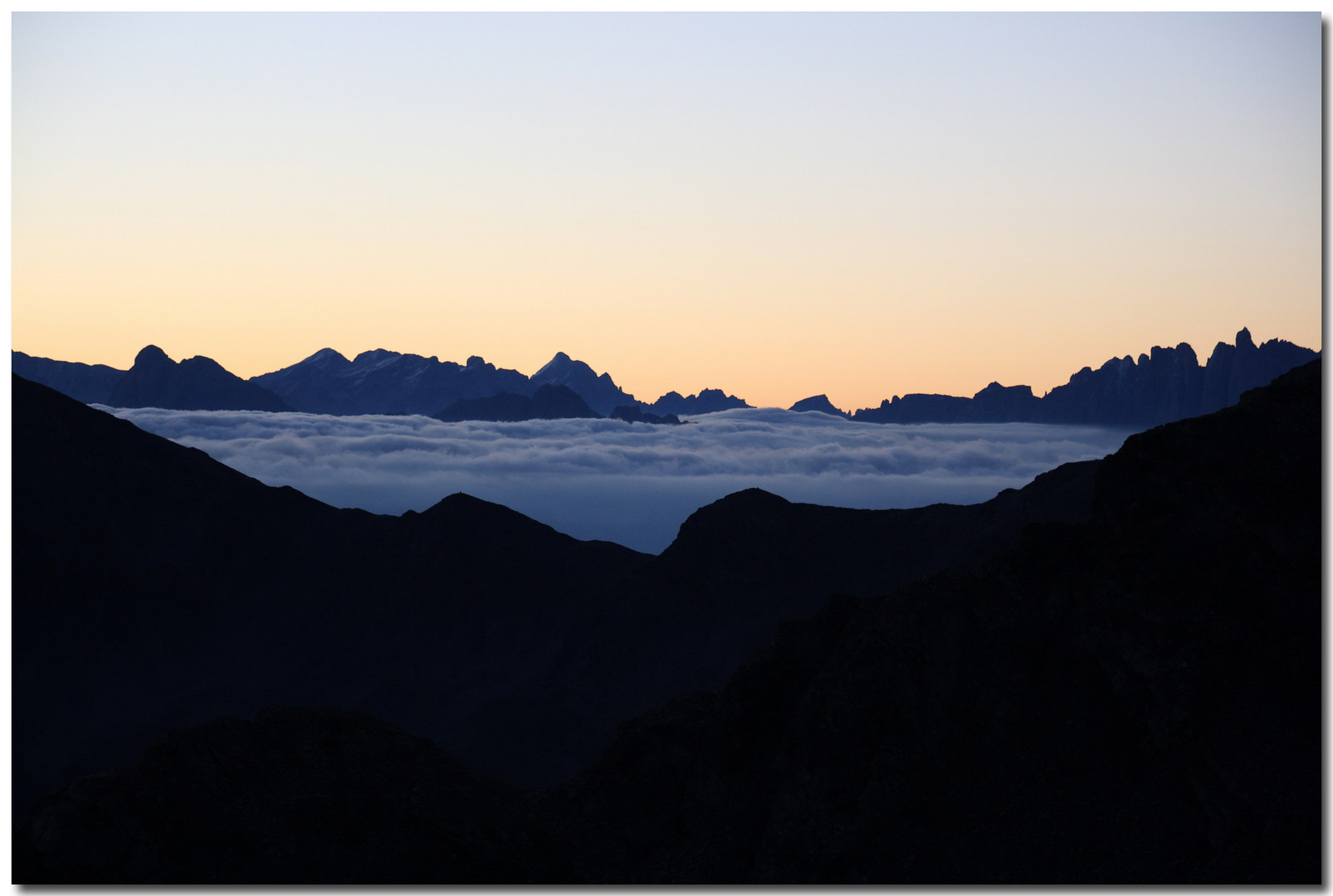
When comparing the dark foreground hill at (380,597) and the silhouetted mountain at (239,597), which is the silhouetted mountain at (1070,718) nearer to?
the dark foreground hill at (380,597)

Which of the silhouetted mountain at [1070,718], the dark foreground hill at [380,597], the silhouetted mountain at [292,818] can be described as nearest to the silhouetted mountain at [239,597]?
the dark foreground hill at [380,597]

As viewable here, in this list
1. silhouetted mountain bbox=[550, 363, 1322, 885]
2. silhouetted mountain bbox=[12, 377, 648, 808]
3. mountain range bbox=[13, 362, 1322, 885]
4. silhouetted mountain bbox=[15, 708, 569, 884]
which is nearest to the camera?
silhouetted mountain bbox=[550, 363, 1322, 885]

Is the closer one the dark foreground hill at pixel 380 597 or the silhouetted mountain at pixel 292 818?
the silhouetted mountain at pixel 292 818

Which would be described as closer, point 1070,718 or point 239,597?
point 1070,718

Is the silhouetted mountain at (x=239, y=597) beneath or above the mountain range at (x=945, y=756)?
beneath

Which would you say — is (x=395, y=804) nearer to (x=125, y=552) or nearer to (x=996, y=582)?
(x=996, y=582)

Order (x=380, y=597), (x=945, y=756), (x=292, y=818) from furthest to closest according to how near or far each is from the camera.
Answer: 1. (x=380, y=597)
2. (x=292, y=818)
3. (x=945, y=756)

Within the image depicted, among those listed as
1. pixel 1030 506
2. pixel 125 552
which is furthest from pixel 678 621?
pixel 125 552

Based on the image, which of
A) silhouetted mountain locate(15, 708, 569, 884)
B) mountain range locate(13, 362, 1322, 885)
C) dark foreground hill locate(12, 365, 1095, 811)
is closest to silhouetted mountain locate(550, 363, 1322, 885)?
mountain range locate(13, 362, 1322, 885)

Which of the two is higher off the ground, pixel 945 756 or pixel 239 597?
pixel 945 756

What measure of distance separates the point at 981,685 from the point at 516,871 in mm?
12512

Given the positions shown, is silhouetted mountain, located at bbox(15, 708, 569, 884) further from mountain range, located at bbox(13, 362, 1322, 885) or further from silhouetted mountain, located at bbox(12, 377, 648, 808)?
silhouetted mountain, located at bbox(12, 377, 648, 808)

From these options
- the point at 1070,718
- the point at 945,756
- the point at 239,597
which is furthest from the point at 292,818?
the point at 239,597

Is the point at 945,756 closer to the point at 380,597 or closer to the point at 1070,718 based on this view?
the point at 1070,718
